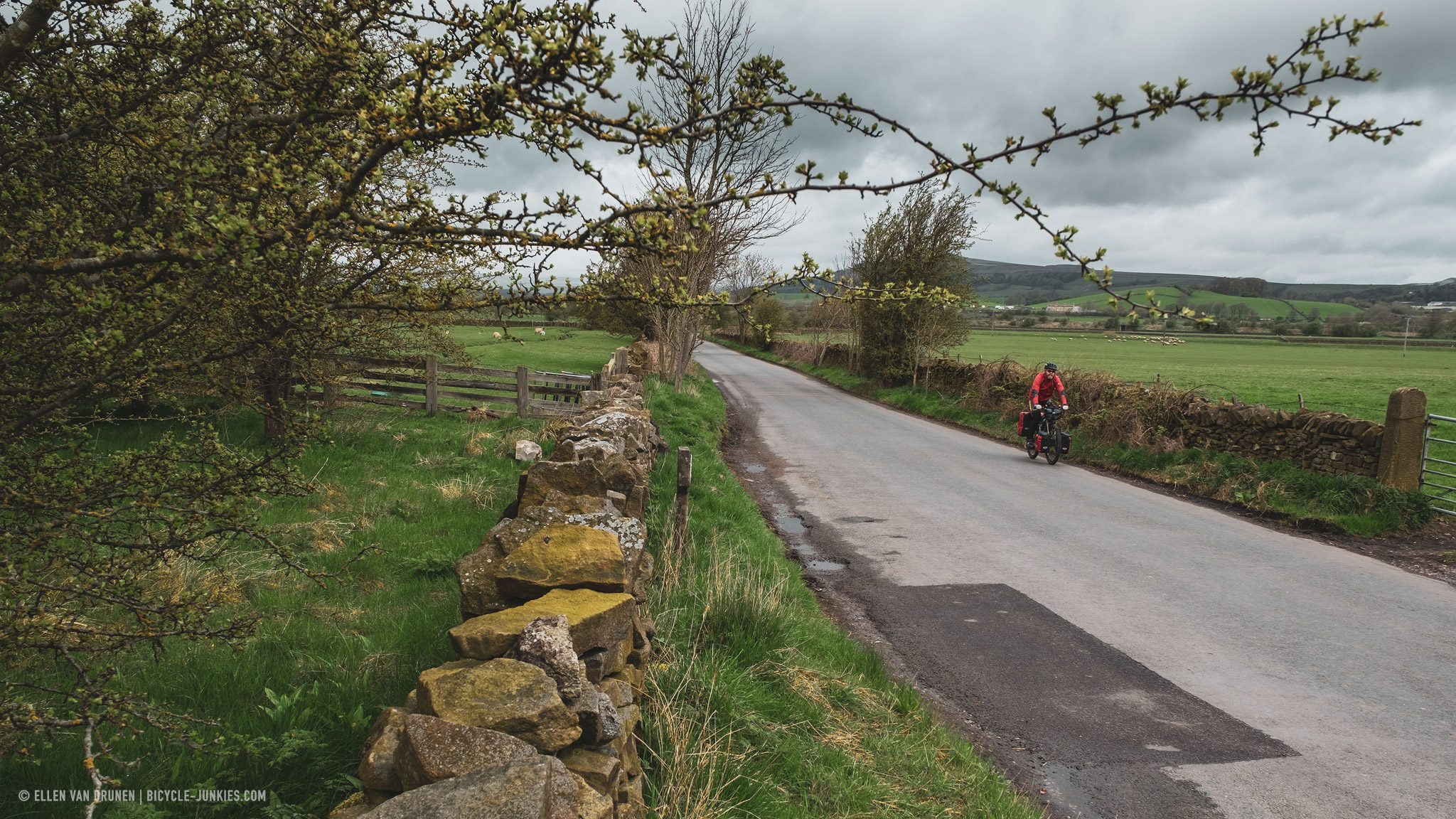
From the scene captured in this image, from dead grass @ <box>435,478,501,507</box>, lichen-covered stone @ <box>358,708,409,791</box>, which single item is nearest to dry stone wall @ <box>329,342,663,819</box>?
lichen-covered stone @ <box>358,708,409,791</box>

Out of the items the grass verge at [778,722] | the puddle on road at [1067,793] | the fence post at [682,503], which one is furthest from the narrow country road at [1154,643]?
the fence post at [682,503]

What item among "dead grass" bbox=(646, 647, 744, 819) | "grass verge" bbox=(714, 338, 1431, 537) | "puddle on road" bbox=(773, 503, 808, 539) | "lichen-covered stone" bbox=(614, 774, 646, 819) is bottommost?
"puddle on road" bbox=(773, 503, 808, 539)

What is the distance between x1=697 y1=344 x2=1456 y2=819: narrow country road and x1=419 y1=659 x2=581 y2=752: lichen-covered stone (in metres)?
3.18

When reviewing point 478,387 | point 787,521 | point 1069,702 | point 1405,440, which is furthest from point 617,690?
point 478,387

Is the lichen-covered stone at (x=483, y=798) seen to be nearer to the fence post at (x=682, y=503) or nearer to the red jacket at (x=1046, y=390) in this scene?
the fence post at (x=682, y=503)

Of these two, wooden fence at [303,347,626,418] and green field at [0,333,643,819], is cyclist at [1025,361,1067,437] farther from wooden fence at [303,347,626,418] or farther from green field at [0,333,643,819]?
green field at [0,333,643,819]

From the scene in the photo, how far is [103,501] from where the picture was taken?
305cm

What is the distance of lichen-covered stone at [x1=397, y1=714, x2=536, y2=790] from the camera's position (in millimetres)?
2484

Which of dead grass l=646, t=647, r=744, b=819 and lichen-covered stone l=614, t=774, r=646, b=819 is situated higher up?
lichen-covered stone l=614, t=774, r=646, b=819

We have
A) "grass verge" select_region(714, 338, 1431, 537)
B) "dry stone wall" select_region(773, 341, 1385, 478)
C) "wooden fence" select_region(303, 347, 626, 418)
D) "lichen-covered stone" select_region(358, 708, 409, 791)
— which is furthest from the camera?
"wooden fence" select_region(303, 347, 626, 418)

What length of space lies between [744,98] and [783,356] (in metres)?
49.0

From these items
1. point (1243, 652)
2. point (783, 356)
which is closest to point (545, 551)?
point (1243, 652)

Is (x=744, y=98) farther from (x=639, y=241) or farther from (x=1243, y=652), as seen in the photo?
(x=1243, y=652)

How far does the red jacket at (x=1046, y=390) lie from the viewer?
15.4 meters
